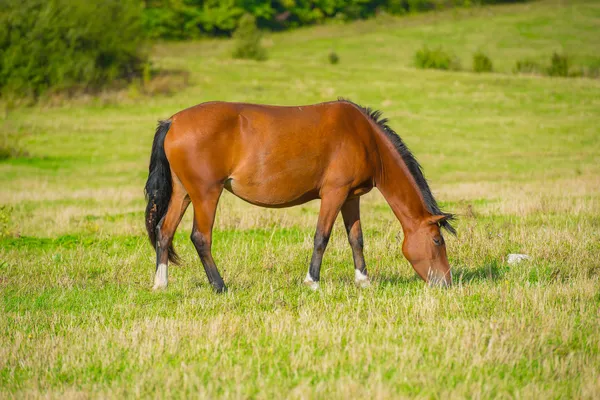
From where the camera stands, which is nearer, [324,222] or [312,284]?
[312,284]

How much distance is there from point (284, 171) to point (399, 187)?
4.68 ft

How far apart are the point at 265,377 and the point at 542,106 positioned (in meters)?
40.2

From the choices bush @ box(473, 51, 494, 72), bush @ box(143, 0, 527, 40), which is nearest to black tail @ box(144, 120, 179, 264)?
bush @ box(473, 51, 494, 72)

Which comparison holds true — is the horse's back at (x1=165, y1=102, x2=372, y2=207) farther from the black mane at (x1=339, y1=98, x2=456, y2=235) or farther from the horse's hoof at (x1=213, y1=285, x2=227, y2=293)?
the horse's hoof at (x1=213, y1=285, x2=227, y2=293)

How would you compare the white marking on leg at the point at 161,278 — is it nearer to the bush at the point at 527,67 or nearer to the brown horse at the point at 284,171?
the brown horse at the point at 284,171

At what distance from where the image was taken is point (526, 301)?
7.46 meters

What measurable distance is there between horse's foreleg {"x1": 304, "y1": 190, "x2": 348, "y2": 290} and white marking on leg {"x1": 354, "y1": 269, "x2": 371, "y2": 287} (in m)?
0.55

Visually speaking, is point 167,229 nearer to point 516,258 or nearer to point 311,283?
point 311,283

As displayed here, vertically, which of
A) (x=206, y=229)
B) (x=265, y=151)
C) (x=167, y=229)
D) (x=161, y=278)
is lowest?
(x=161, y=278)

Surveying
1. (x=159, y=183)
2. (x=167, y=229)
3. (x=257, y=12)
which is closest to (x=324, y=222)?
(x=167, y=229)

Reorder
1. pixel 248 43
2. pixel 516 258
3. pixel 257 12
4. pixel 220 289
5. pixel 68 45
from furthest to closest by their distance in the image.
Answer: pixel 257 12 < pixel 248 43 < pixel 68 45 < pixel 516 258 < pixel 220 289

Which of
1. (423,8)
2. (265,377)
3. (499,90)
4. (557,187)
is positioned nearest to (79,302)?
(265,377)

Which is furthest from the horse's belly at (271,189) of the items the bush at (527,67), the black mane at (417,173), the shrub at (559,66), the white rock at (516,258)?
the bush at (527,67)

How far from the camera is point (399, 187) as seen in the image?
9.03 m
